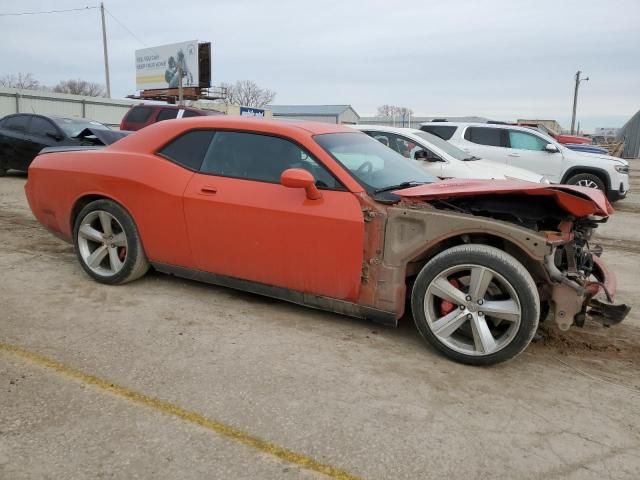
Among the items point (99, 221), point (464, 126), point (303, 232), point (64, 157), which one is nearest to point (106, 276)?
point (99, 221)

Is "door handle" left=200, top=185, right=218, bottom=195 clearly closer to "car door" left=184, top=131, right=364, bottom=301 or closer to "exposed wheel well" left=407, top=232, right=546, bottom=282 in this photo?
"car door" left=184, top=131, right=364, bottom=301

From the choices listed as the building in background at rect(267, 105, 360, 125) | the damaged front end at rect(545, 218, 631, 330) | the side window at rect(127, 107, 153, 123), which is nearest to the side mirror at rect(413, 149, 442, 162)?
the damaged front end at rect(545, 218, 631, 330)

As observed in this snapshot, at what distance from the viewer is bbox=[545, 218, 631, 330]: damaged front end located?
3230mm

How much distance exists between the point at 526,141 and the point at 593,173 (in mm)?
1462

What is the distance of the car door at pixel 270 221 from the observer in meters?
3.60

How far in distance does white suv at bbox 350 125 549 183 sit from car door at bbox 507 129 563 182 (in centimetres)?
293

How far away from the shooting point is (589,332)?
401 centimetres

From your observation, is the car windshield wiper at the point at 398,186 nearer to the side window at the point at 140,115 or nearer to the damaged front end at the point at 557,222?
the damaged front end at the point at 557,222

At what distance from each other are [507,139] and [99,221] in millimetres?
8963

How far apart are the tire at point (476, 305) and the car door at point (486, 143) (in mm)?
8337

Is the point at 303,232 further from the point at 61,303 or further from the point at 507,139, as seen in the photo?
the point at 507,139

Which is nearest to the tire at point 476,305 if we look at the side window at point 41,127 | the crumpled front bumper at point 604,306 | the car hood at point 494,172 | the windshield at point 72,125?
the crumpled front bumper at point 604,306

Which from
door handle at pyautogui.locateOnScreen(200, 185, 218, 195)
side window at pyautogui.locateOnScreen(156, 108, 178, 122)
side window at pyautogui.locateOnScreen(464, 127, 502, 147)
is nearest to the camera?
door handle at pyautogui.locateOnScreen(200, 185, 218, 195)

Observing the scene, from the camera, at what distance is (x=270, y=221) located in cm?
380
